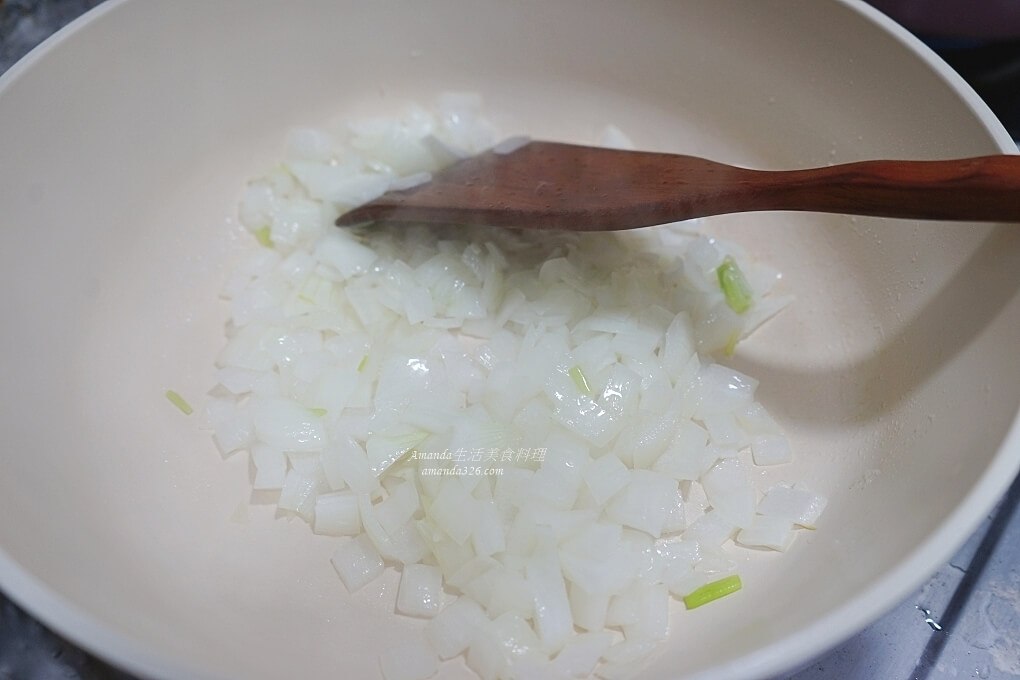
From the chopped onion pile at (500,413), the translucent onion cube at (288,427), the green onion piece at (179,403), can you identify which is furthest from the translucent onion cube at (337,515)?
the green onion piece at (179,403)

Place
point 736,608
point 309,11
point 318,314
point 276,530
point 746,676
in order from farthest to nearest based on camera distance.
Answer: point 309,11 < point 318,314 < point 276,530 < point 736,608 < point 746,676

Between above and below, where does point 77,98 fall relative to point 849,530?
above

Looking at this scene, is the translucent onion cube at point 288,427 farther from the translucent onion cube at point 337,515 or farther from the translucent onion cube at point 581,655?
the translucent onion cube at point 581,655

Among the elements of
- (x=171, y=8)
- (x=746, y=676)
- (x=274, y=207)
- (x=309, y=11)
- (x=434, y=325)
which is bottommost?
(x=746, y=676)

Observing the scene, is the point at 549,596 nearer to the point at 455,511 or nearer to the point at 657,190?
the point at 455,511

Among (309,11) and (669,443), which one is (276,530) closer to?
(669,443)

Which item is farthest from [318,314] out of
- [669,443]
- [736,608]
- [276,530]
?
[736,608]

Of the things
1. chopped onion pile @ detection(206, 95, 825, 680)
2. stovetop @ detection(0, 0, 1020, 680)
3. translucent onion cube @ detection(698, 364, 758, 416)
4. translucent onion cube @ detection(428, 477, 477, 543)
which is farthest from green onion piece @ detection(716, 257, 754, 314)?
translucent onion cube @ detection(428, 477, 477, 543)
